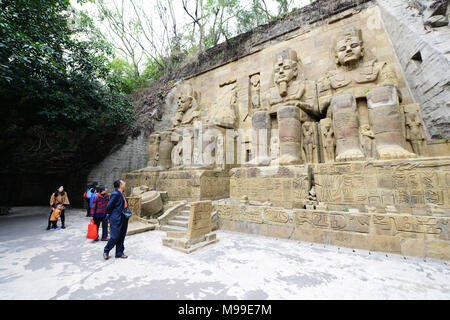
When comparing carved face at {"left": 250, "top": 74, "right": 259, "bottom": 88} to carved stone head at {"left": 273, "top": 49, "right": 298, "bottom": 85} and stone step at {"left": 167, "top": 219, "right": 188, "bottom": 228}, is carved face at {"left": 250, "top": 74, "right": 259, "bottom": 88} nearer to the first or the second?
carved stone head at {"left": 273, "top": 49, "right": 298, "bottom": 85}

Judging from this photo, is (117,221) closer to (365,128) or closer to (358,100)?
(365,128)

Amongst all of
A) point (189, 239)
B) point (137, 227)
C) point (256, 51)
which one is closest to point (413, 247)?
point (189, 239)

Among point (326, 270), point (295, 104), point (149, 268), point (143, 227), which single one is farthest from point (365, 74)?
point (143, 227)

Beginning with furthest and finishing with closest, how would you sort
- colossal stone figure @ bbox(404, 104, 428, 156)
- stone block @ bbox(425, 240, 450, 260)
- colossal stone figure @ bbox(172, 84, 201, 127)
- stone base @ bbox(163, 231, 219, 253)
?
colossal stone figure @ bbox(172, 84, 201, 127) → colossal stone figure @ bbox(404, 104, 428, 156) → stone base @ bbox(163, 231, 219, 253) → stone block @ bbox(425, 240, 450, 260)

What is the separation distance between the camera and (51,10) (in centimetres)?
723

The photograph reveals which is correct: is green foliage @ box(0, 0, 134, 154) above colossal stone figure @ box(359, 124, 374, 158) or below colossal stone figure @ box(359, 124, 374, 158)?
above

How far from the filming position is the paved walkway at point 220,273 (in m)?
2.25

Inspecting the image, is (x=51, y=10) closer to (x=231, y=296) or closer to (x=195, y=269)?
(x=195, y=269)

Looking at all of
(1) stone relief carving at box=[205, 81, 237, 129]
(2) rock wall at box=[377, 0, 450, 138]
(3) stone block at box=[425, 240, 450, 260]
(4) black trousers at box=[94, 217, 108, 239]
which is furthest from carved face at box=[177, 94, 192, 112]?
(3) stone block at box=[425, 240, 450, 260]

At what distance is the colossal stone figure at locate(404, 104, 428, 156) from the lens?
492 cm

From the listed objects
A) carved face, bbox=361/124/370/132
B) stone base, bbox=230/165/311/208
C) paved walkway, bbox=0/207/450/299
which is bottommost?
paved walkway, bbox=0/207/450/299

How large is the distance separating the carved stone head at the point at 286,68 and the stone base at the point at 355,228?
15.4ft

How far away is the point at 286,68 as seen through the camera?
7.13 meters

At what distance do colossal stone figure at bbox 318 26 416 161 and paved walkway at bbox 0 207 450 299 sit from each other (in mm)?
2535
